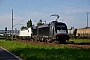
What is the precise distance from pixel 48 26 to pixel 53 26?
272cm

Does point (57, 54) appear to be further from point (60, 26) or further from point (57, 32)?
point (60, 26)

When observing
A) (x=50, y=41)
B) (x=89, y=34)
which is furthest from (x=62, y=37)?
(x=89, y=34)

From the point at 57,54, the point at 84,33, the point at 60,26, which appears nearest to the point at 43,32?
the point at 60,26

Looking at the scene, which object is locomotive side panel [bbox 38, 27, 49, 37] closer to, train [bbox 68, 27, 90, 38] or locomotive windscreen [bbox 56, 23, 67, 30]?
locomotive windscreen [bbox 56, 23, 67, 30]

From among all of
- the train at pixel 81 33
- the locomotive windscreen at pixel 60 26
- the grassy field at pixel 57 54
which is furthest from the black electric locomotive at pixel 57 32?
the train at pixel 81 33

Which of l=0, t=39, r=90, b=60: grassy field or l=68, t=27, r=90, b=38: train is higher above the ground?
l=68, t=27, r=90, b=38: train

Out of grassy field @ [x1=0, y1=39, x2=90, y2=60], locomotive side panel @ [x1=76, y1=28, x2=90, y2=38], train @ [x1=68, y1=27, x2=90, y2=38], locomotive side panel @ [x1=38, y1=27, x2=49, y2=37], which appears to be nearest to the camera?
grassy field @ [x1=0, y1=39, x2=90, y2=60]

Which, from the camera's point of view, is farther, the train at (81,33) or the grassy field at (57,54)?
the train at (81,33)

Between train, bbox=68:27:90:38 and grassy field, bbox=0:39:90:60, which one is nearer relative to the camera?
grassy field, bbox=0:39:90:60

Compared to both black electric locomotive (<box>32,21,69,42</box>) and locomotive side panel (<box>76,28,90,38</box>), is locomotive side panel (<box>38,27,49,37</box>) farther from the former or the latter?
locomotive side panel (<box>76,28,90,38</box>)

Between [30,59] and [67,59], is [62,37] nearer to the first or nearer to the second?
[30,59]

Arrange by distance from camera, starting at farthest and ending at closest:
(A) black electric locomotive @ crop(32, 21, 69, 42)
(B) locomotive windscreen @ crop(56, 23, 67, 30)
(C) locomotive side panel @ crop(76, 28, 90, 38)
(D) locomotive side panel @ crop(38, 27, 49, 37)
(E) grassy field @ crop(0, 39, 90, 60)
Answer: (C) locomotive side panel @ crop(76, 28, 90, 38)
(D) locomotive side panel @ crop(38, 27, 49, 37)
(B) locomotive windscreen @ crop(56, 23, 67, 30)
(A) black electric locomotive @ crop(32, 21, 69, 42)
(E) grassy field @ crop(0, 39, 90, 60)

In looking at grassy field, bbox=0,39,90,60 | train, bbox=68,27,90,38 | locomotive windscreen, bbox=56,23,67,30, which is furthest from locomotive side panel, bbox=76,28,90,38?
grassy field, bbox=0,39,90,60

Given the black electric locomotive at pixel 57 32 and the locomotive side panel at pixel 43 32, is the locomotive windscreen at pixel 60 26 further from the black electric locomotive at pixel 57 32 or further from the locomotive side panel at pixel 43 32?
the locomotive side panel at pixel 43 32
